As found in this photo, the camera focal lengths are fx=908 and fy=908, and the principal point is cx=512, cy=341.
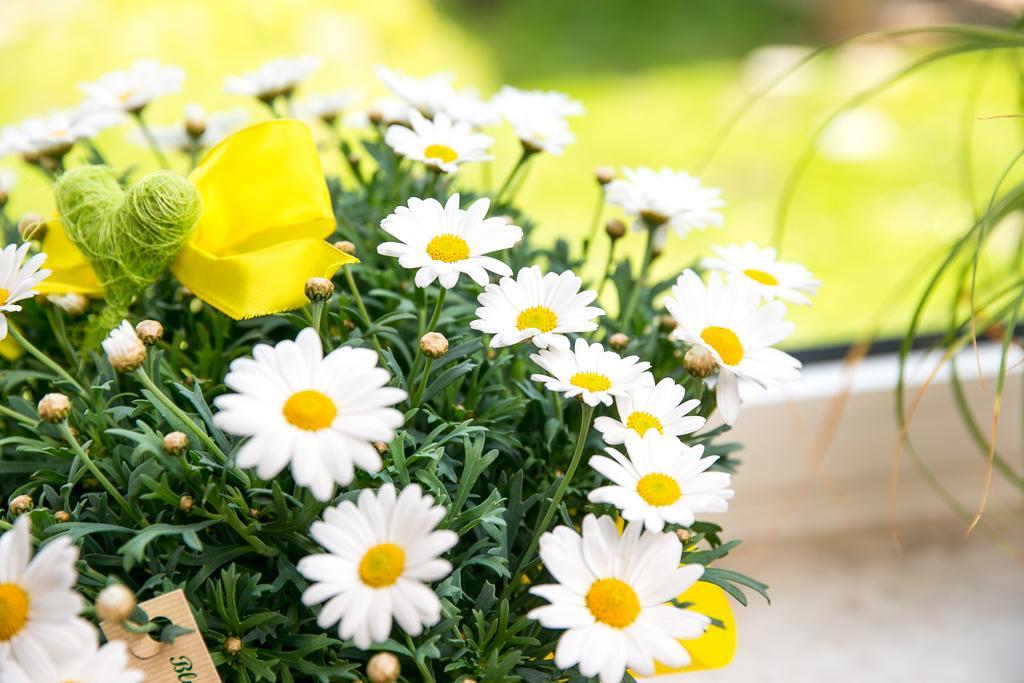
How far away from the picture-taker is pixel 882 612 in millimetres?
995

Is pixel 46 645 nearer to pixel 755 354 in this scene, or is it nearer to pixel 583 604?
pixel 583 604

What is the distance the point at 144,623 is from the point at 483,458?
0.17 metres

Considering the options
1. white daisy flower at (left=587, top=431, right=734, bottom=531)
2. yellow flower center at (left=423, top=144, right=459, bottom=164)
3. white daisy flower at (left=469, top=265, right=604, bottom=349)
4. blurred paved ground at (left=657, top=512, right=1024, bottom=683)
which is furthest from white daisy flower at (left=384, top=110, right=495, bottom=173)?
blurred paved ground at (left=657, top=512, right=1024, bottom=683)

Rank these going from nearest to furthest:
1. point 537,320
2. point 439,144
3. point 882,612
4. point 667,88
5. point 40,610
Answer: point 40,610 < point 537,320 < point 439,144 < point 882,612 < point 667,88

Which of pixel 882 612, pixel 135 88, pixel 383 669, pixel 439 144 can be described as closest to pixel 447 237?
pixel 439 144

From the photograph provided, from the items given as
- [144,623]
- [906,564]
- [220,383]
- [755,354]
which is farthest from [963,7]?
[144,623]

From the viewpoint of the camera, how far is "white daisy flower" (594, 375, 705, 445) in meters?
0.44

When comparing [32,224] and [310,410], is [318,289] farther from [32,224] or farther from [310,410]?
[32,224]

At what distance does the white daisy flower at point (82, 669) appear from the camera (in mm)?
349

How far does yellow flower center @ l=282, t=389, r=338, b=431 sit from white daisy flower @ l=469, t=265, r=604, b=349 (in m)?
0.09

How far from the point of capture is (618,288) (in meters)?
0.63

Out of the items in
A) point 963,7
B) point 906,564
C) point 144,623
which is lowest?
point 906,564

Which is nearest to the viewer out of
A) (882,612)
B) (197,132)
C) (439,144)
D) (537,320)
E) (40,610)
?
(40,610)

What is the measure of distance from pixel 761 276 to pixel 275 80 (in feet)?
1.25
